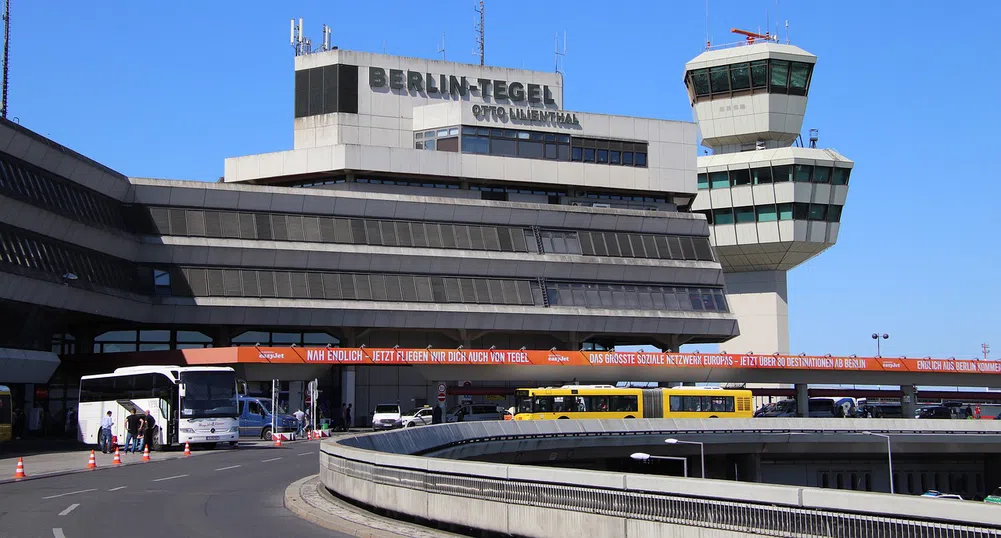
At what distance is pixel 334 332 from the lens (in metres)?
72.1

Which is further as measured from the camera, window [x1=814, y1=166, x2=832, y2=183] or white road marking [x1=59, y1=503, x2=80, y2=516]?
window [x1=814, y1=166, x2=832, y2=183]

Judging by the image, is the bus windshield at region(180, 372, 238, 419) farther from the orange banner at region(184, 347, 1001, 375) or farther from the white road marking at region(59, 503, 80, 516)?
the white road marking at region(59, 503, 80, 516)

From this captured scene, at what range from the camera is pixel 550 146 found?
76.8 meters

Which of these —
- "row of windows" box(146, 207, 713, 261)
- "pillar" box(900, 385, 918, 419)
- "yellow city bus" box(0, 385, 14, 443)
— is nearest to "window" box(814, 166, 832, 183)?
"row of windows" box(146, 207, 713, 261)

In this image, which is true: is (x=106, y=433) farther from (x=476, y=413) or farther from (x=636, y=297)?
(x=636, y=297)

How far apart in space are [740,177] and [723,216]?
3.96 metres

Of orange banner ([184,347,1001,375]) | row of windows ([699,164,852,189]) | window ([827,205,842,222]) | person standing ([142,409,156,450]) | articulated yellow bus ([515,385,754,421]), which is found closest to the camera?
person standing ([142,409,156,450])

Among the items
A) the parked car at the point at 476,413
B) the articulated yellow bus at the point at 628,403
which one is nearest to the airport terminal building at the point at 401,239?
the parked car at the point at 476,413

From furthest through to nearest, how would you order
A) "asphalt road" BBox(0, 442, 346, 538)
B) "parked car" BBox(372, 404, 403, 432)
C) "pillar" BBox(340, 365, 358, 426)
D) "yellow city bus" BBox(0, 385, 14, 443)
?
"pillar" BBox(340, 365, 358, 426) → "parked car" BBox(372, 404, 403, 432) → "yellow city bus" BBox(0, 385, 14, 443) → "asphalt road" BBox(0, 442, 346, 538)

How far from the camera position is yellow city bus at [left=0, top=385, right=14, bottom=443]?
47312 millimetres

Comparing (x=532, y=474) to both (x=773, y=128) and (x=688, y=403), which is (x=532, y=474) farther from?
(x=773, y=128)

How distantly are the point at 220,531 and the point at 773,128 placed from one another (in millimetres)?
83038

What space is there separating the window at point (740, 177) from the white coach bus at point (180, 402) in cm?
5931

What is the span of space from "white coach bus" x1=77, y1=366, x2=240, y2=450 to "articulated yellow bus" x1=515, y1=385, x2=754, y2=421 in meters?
17.1
